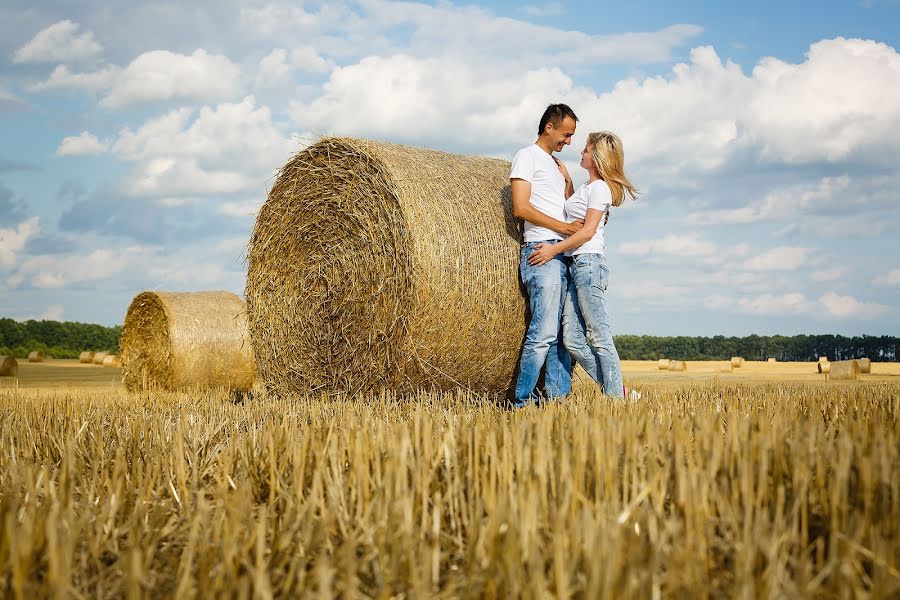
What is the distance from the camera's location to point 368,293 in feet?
20.3

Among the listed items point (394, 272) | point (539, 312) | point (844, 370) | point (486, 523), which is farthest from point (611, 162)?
point (844, 370)

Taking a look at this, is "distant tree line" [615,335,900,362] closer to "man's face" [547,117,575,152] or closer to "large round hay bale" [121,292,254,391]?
"large round hay bale" [121,292,254,391]

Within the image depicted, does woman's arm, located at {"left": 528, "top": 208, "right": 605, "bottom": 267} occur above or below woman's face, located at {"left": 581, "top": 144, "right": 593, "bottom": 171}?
below

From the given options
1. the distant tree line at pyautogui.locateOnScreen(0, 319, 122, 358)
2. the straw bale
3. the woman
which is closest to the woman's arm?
the woman

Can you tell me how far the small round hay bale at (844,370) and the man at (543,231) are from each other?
26.7 ft

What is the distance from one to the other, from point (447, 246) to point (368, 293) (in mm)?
758

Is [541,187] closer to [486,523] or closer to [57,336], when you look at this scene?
[486,523]

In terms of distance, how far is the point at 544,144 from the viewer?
615cm

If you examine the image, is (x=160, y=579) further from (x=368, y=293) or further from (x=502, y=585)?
(x=368, y=293)

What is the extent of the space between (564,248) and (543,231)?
241 millimetres

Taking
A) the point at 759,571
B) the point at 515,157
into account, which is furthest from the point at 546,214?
the point at 759,571

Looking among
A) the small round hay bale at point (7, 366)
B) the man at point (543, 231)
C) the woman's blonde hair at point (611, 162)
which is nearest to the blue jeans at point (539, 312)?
the man at point (543, 231)

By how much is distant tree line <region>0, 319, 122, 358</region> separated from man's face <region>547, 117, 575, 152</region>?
1945cm

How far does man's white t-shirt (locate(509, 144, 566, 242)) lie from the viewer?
5945 millimetres
